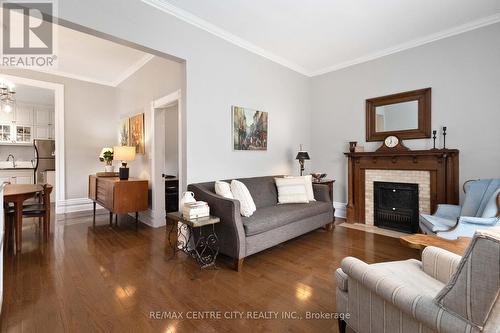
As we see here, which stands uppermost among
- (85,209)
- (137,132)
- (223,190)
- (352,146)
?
(137,132)

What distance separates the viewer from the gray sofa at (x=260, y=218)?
257cm

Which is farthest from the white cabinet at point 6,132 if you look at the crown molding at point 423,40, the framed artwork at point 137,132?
the crown molding at point 423,40

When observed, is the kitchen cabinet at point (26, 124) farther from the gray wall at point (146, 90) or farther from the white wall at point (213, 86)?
the white wall at point (213, 86)

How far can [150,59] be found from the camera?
427cm

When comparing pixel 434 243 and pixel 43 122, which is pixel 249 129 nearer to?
pixel 434 243

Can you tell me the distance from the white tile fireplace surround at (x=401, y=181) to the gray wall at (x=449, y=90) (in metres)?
0.42

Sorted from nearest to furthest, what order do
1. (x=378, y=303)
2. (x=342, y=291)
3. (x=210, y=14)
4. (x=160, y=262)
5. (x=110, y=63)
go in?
(x=378, y=303) → (x=342, y=291) → (x=160, y=262) → (x=210, y=14) → (x=110, y=63)

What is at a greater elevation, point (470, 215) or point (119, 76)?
point (119, 76)

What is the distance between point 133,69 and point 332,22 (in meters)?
3.70

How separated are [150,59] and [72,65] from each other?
5.48ft

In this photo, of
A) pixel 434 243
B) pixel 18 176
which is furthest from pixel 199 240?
pixel 18 176

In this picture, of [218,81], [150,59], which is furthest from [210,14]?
[150,59]

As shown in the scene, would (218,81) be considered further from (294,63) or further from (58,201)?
(58,201)

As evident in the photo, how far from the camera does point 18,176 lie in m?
6.42
